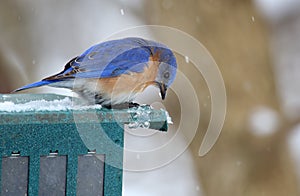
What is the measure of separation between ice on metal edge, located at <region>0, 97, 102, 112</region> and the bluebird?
17cm

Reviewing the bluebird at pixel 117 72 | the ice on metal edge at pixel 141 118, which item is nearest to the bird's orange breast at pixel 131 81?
the bluebird at pixel 117 72

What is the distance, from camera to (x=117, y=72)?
322cm

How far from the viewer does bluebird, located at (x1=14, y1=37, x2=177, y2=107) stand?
10.3 feet

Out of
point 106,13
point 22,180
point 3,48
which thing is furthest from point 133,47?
point 106,13

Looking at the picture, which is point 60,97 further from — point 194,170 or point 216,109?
point 194,170

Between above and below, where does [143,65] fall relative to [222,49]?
below

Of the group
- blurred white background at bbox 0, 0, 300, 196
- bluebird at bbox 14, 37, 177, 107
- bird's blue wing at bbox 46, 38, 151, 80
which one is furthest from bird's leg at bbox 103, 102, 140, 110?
blurred white background at bbox 0, 0, 300, 196

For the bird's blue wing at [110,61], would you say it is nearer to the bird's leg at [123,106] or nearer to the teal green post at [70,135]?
the bird's leg at [123,106]

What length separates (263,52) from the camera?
610cm

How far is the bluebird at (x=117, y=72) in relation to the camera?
3.15m

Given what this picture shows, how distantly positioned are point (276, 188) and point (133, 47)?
346 centimetres

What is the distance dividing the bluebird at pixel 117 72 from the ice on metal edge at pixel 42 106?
0.56 feet

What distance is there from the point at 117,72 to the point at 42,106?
59cm

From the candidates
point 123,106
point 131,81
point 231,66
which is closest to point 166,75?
point 131,81
